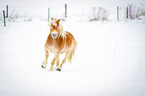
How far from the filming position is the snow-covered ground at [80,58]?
3.26 metres

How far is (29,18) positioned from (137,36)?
299 inches

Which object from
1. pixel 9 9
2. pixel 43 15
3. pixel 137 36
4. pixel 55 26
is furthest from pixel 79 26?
pixel 55 26

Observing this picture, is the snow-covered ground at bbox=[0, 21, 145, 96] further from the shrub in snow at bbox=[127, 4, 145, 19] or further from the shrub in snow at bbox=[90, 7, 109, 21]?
the shrub in snow at bbox=[90, 7, 109, 21]

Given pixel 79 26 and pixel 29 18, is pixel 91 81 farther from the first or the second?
pixel 29 18

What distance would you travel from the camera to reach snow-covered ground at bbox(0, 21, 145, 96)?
3.18 meters

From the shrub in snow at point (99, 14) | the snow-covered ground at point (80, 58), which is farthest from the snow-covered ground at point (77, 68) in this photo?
the shrub in snow at point (99, 14)

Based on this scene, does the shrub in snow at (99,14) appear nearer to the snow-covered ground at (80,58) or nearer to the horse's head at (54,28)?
the snow-covered ground at (80,58)

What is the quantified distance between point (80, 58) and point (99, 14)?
260 inches

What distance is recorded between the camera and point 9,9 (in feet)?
37.1

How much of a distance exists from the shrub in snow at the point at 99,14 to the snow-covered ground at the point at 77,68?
1.52 metres

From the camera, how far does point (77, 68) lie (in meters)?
5.04

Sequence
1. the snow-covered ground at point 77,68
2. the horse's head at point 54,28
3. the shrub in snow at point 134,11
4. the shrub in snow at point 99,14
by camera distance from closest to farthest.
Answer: the snow-covered ground at point 77,68
the horse's head at point 54,28
the shrub in snow at point 134,11
the shrub in snow at point 99,14

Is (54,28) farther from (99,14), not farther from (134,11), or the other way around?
(134,11)

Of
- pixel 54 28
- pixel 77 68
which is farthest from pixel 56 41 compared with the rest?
pixel 77 68
